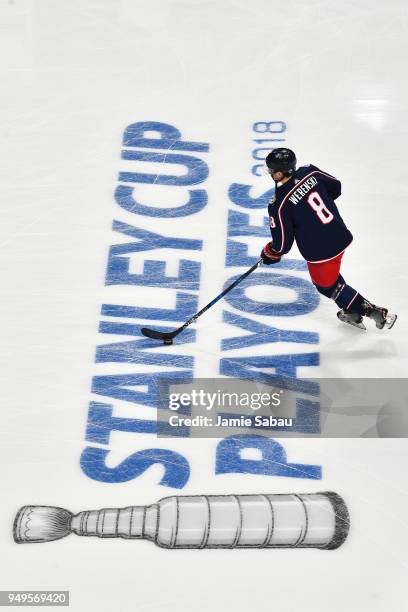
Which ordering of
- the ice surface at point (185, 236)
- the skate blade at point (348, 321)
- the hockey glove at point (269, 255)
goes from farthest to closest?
the skate blade at point (348, 321) → the hockey glove at point (269, 255) → the ice surface at point (185, 236)

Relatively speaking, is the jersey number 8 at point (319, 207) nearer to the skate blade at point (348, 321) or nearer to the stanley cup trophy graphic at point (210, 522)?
the skate blade at point (348, 321)

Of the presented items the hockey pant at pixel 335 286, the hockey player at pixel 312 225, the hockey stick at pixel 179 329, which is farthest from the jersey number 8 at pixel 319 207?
the hockey stick at pixel 179 329

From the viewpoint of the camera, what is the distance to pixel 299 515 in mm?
3564

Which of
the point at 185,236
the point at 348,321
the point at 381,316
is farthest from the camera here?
the point at 185,236

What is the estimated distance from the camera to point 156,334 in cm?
418

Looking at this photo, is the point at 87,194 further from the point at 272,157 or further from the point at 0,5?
the point at 0,5

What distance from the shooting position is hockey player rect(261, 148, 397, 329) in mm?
3841

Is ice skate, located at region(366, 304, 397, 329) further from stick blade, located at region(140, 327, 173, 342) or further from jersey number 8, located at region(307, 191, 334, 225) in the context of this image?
stick blade, located at region(140, 327, 173, 342)

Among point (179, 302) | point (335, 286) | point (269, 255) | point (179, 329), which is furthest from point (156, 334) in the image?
point (335, 286)

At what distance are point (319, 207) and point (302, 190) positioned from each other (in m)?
0.11

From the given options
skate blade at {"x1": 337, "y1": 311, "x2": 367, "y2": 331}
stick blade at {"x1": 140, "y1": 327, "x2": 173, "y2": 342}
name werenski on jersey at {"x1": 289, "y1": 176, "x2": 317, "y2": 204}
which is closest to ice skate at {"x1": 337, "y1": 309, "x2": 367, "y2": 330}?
skate blade at {"x1": 337, "y1": 311, "x2": 367, "y2": 331}

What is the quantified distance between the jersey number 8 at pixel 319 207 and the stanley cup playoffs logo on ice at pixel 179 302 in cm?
→ 60

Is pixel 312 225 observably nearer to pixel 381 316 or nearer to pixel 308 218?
pixel 308 218

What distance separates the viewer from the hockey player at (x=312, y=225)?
12.6 ft
